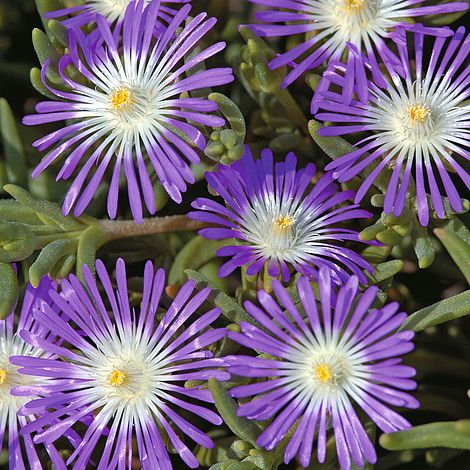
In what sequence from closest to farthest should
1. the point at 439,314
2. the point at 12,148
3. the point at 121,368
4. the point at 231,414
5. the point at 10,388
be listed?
the point at 231,414 < the point at 439,314 < the point at 121,368 < the point at 10,388 < the point at 12,148

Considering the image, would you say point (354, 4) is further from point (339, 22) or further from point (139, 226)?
point (139, 226)

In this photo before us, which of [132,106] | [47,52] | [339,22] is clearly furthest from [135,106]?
[339,22]

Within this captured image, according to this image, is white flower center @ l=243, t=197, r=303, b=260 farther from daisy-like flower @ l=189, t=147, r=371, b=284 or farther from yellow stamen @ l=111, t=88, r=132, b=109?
yellow stamen @ l=111, t=88, r=132, b=109

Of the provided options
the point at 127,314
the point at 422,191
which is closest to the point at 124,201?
the point at 127,314

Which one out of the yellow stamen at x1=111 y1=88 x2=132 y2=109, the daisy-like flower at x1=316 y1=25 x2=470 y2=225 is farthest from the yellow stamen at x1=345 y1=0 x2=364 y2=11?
the yellow stamen at x1=111 y1=88 x2=132 y2=109

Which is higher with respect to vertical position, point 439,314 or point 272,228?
point 272,228
